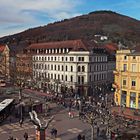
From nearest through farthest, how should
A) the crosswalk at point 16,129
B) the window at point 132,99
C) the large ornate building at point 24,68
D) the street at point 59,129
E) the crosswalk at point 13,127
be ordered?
the street at point 59,129 → the crosswalk at point 16,129 → the crosswalk at point 13,127 → the window at point 132,99 → the large ornate building at point 24,68

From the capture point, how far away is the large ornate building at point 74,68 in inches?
3561

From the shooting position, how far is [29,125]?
5316 centimetres

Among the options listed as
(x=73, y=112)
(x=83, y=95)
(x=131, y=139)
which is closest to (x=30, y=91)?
(x=83, y=95)

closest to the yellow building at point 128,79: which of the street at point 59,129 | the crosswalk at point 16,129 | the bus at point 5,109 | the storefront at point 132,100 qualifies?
the storefront at point 132,100

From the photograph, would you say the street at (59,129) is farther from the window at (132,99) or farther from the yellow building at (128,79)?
the yellow building at (128,79)

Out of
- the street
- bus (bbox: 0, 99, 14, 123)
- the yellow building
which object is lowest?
the street

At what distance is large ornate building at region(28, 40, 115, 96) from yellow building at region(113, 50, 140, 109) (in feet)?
57.6

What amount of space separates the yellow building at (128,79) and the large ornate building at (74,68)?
1755 centimetres

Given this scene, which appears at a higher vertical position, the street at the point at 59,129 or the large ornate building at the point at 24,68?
the large ornate building at the point at 24,68

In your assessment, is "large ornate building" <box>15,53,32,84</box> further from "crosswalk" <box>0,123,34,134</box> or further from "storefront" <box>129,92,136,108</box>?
"crosswalk" <box>0,123,34,134</box>

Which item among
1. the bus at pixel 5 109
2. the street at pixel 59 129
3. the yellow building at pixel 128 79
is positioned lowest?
the street at pixel 59 129

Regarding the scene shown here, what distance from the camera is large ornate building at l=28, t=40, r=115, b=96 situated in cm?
9044

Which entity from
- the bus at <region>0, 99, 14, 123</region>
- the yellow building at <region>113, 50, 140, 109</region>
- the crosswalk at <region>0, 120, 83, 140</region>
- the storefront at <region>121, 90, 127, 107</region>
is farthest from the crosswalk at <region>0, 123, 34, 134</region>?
the storefront at <region>121, 90, 127, 107</region>

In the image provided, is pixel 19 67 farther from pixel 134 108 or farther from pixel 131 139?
pixel 131 139
